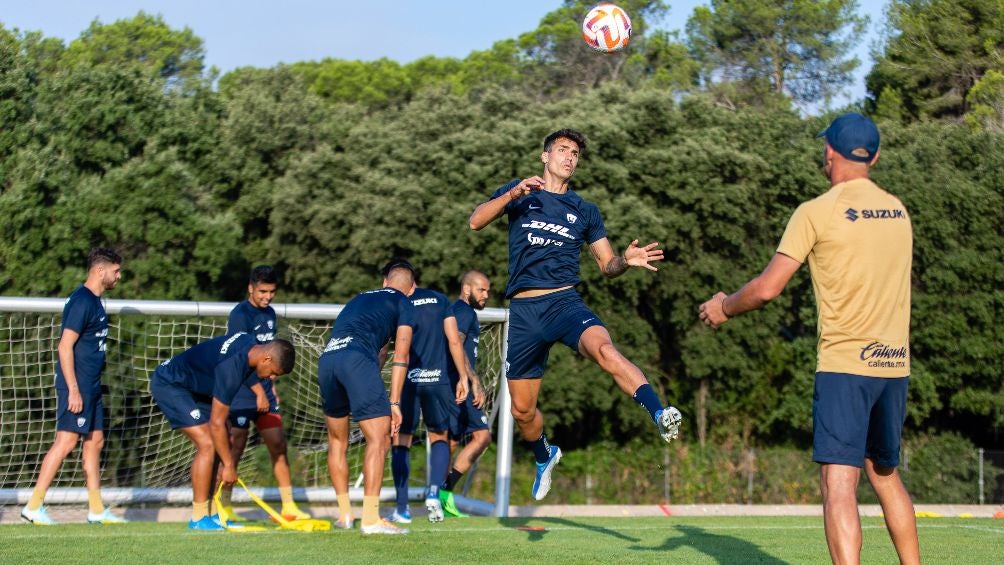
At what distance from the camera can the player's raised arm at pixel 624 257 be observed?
6.76 meters

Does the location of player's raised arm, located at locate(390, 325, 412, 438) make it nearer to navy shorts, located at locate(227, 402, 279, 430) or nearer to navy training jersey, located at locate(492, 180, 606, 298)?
navy shorts, located at locate(227, 402, 279, 430)

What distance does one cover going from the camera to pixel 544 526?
952cm

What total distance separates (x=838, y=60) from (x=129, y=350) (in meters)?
36.7

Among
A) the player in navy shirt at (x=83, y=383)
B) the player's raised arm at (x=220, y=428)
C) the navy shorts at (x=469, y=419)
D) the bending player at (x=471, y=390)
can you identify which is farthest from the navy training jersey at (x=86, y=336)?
the navy shorts at (x=469, y=419)

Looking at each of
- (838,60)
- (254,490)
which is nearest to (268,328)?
(254,490)

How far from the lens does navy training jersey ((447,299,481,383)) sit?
36.2 ft

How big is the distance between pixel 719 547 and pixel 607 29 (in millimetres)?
7066

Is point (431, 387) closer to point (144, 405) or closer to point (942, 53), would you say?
point (144, 405)

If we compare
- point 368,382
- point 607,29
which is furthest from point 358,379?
point 607,29

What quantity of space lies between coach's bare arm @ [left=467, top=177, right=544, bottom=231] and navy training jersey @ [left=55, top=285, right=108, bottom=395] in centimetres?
451

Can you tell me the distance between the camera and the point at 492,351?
1419 centimetres

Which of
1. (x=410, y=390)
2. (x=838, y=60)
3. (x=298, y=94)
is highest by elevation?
(x=838, y=60)

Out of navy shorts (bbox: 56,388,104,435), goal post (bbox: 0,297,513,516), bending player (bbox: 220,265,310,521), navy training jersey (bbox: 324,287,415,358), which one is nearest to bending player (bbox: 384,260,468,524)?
bending player (bbox: 220,265,310,521)

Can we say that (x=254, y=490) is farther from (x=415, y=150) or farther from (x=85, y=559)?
(x=415, y=150)
